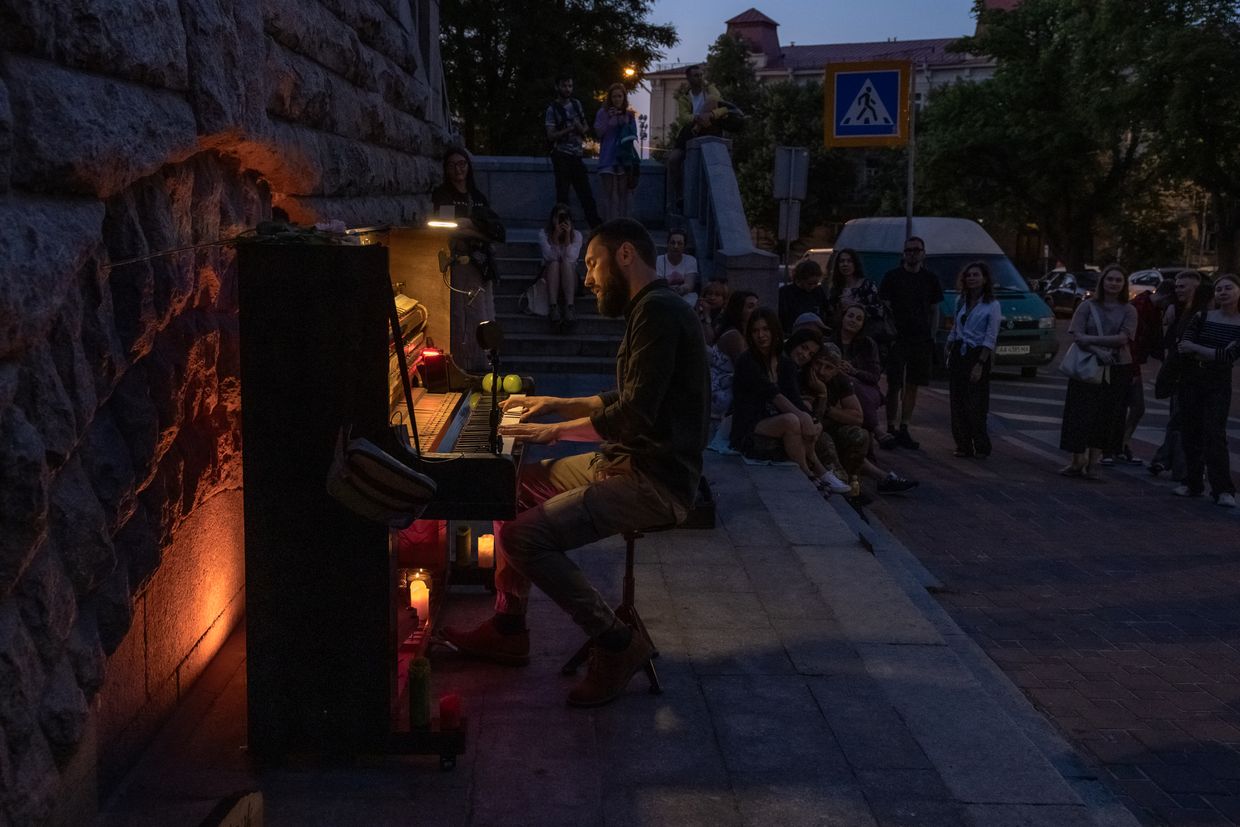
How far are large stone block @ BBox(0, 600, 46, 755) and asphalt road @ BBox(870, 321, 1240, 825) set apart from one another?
4034 millimetres

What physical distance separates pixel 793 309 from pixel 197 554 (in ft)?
28.6

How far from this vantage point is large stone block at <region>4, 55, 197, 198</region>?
10.4ft

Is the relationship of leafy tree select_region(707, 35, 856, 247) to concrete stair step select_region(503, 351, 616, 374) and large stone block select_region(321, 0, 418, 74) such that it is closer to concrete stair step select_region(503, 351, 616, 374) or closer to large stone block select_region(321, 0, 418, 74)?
concrete stair step select_region(503, 351, 616, 374)

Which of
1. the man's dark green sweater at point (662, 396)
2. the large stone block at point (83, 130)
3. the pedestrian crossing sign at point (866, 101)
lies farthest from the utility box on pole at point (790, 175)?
the large stone block at point (83, 130)

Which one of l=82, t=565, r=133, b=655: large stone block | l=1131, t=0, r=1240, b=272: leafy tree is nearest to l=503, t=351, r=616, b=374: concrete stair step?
l=82, t=565, r=133, b=655: large stone block

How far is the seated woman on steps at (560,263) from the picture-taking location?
1415 cm

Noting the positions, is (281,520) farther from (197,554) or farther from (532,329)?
(532,329)

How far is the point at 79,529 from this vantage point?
11.9 ft

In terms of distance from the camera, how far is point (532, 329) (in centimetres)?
1451

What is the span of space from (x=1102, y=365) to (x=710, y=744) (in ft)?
28.0

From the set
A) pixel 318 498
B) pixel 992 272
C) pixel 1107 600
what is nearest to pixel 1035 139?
pixel 992 272

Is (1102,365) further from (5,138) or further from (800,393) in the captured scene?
(5,138)

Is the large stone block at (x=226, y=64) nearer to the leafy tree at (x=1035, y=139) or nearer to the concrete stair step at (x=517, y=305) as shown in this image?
the concrete stair step at (x=517, y=305)

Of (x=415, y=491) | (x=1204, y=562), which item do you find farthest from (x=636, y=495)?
(x=1204, y=562)
